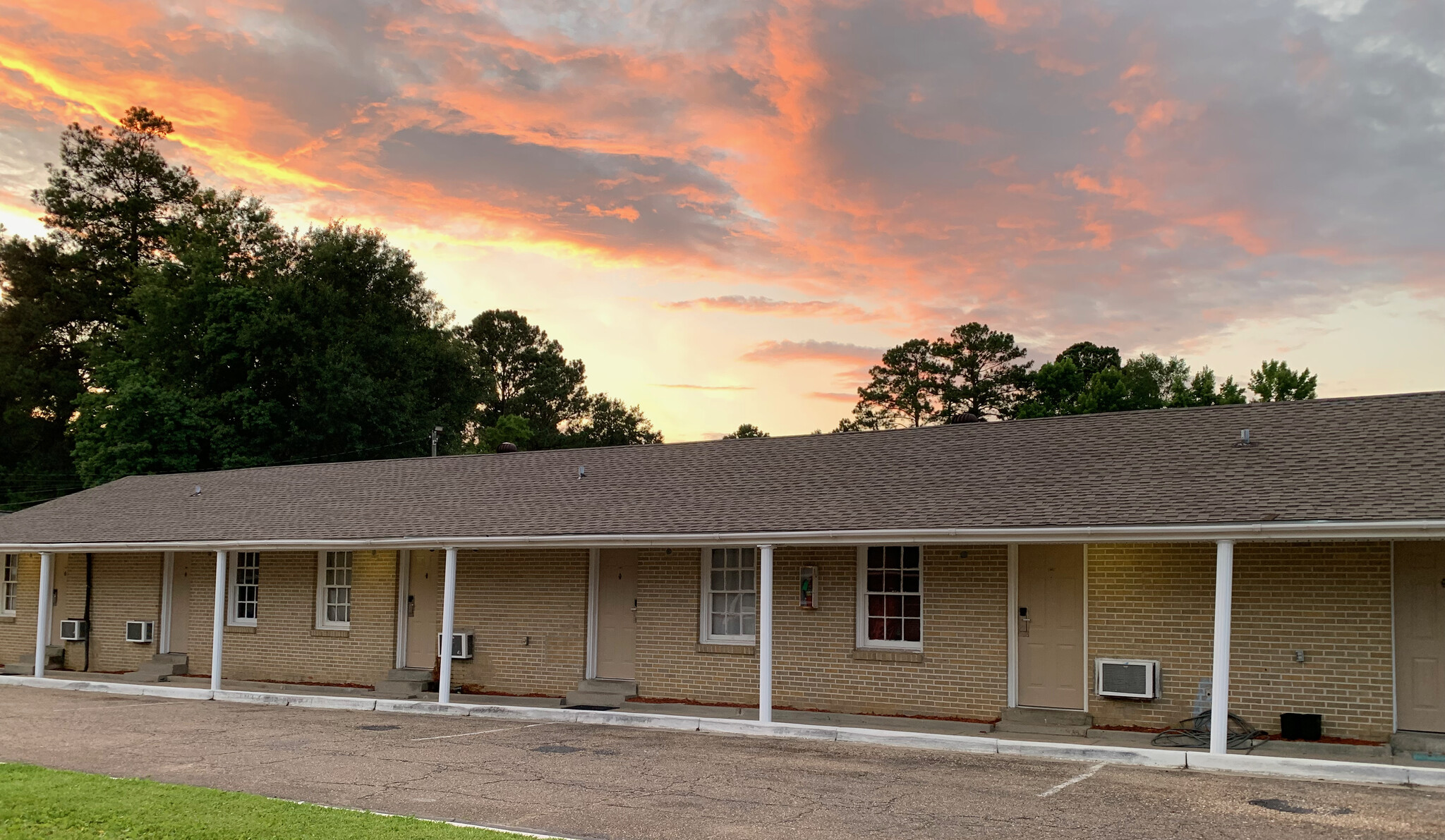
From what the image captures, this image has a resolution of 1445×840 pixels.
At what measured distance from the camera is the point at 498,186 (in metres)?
25.4

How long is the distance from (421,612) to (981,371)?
44441mm

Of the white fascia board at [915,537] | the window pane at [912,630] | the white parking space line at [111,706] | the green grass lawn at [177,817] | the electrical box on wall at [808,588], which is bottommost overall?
the white parking space line at [111,706]

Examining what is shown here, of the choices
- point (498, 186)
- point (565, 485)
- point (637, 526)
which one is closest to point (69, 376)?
point (498, 186)

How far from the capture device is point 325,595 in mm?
19953

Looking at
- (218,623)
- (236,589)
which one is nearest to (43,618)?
(236,589)

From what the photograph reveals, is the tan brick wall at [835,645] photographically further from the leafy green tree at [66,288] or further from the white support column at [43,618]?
the leafy green tree at [66,288]

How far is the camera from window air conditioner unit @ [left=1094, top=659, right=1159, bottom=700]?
1280 cm

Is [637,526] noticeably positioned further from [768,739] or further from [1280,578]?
[1280,578]

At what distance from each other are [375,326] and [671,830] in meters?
41.1

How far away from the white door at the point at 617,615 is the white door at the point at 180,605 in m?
9.50

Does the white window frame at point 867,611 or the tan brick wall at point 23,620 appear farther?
the tan brick wall at point 23,620

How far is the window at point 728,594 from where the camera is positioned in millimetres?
16047

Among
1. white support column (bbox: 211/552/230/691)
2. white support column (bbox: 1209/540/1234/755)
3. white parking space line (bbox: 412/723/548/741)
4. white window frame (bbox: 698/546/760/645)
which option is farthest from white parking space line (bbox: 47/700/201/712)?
white support column (bbox: 1209/540/1234/755)

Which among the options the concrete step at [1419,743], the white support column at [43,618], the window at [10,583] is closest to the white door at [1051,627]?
the concrete step at [1419,743]
